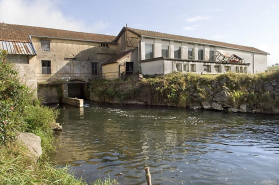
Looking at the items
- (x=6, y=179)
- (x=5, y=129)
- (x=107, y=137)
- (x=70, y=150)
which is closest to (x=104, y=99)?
(x=107, y=137)

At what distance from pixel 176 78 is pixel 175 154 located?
17373 mm

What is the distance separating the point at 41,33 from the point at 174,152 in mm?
28180

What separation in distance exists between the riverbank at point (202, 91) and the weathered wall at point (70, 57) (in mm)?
5379

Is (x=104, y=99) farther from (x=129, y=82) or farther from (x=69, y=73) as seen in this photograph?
(x=69, y=73)

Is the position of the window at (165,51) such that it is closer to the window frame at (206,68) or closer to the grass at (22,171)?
the window frame at (206,68)

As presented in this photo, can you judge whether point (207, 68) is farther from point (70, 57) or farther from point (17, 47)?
point (17, 47)

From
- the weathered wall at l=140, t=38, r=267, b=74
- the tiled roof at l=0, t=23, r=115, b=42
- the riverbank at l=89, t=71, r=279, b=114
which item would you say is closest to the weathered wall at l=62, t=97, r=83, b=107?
the riverbank at l=89, t=71, r=279, b=114

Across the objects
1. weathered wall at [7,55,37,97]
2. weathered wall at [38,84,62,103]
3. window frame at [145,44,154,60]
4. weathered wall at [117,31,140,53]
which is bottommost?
weathered wall at [38,84,62,103]

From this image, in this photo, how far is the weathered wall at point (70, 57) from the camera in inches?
1196

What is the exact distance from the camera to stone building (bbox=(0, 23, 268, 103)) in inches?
1158

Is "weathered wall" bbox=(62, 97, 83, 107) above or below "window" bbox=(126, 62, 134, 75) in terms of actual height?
below

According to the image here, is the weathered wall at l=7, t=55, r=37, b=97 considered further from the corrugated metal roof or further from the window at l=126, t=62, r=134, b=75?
the window at l=126, t=62, r=134, b=75

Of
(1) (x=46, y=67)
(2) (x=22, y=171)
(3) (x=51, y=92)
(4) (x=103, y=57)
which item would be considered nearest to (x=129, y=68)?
(4) (x=103, y=57)

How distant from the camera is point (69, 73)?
3225 centimetres
